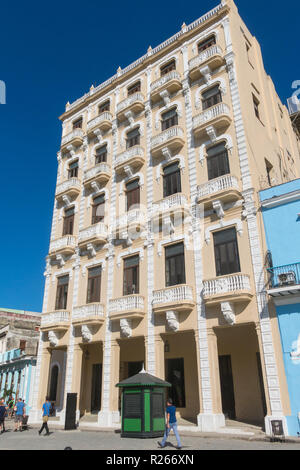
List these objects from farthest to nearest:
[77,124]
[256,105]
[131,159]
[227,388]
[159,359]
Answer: [77,124] < [131,159] < [256,105] < [227,388] < [159,359]

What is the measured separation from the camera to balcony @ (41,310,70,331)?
25281 mm

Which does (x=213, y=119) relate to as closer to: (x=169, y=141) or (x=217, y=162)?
(x=217, y=162)

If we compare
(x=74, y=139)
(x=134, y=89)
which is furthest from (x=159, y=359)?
(x=134, y=89)

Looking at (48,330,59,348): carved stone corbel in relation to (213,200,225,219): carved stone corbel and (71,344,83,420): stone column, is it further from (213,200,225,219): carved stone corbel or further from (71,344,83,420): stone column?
(213,200,225,219): carved stone corbel

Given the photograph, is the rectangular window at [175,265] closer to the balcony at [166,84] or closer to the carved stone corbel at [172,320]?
the carved stone corbel at [172,320]

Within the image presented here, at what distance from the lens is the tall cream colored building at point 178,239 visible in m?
18.9

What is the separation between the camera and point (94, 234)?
1019 inches

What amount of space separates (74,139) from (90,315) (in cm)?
1574

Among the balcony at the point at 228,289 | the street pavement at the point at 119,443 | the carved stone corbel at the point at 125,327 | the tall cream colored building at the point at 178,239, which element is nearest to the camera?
the street pavement at the point at 119,443

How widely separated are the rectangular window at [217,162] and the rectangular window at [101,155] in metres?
10.1

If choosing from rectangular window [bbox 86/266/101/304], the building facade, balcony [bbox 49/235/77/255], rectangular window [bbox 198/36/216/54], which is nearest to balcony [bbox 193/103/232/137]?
rectangular window [bbox 198/36/216/54]

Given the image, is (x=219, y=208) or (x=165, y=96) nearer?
(x=219, y=208)

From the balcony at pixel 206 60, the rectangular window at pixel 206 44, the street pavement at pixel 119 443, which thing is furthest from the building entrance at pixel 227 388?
the rectangular window at pixel 206 44

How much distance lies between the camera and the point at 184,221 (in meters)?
21.8
